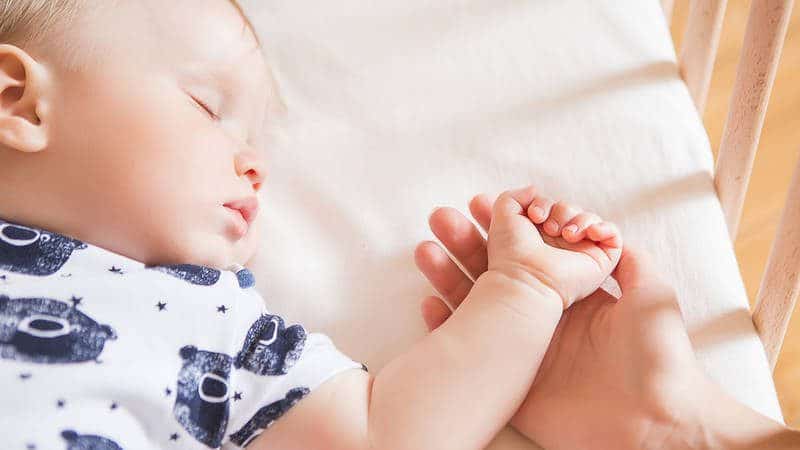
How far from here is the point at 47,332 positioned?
0.65 m

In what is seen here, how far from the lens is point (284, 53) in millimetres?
969

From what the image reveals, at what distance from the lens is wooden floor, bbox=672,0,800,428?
1176 millimetres

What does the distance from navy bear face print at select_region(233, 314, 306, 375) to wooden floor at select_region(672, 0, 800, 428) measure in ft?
2.26

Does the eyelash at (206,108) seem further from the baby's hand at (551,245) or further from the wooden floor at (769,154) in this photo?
the wooden floor at (769,154)

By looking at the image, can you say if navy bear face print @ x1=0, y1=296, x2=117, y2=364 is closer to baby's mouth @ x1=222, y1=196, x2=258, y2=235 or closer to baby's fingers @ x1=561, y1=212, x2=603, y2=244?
baby's mouth @ x1=222, y1=196, x2=258, y2=235

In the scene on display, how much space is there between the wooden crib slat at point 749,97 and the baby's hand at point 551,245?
13cm

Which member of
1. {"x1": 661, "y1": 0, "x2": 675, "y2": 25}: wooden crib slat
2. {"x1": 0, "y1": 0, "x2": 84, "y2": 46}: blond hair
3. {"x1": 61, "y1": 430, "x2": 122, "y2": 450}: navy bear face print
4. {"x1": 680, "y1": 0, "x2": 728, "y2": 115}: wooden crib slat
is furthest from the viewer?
{"x1": 661, "y1": 0, "x2": 675, "y2": 25}: wooden crib slat

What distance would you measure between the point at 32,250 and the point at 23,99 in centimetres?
12

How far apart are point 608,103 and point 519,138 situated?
0.09 metres

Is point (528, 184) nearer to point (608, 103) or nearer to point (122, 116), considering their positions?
point (608, 103)

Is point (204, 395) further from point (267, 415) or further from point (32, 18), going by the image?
point (32, 18)

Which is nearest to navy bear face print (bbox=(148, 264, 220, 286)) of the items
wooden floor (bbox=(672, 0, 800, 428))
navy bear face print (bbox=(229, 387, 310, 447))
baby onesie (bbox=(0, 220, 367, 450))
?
baby onesie (bbox=(0, 220, 367, 450))

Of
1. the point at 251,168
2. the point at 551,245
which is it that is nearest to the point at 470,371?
the point at 551,245

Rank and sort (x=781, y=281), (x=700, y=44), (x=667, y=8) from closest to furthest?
1. (x=781, y=281)
2. (x=700, y=44)
3. (x=667, y=8)
